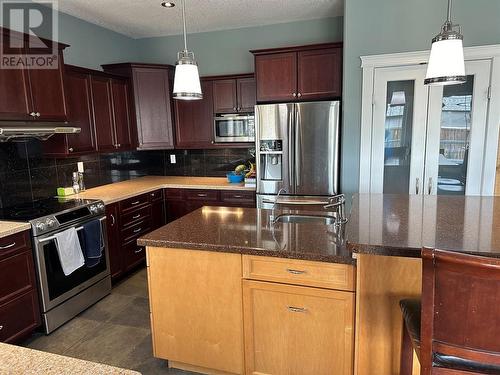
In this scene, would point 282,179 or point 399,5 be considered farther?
point 282,179

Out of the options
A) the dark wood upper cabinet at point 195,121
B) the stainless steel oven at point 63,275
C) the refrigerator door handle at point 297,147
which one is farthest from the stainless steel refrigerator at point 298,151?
the stainless steel oven at point 63,275

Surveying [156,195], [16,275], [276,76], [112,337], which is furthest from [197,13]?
[112,337]

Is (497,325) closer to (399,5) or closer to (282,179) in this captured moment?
(282,179)

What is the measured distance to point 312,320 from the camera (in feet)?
5.67

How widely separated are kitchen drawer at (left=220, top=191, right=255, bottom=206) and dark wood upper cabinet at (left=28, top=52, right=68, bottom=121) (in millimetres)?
1811

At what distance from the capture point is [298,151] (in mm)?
3525

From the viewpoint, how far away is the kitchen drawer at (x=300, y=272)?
164cm

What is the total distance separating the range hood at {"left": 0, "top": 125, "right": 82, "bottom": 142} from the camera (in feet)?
8.18

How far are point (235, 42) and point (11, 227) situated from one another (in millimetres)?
3258

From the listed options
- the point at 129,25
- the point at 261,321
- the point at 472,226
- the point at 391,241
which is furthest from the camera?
the point at 129,25

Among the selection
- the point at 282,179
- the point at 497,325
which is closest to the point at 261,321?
the point at 497,325

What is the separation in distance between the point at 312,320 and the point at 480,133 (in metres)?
2.48

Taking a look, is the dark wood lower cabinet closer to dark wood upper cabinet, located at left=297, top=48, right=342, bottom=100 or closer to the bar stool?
the bar stool

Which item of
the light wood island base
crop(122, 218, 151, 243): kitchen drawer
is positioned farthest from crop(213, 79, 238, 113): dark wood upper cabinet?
the light wood island base
